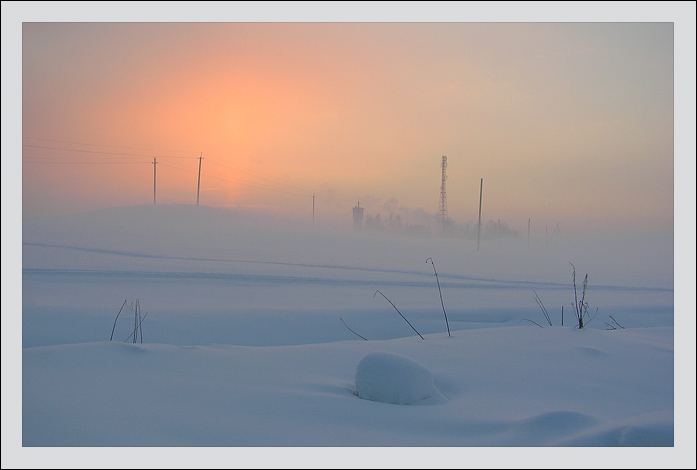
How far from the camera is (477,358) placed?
4465 millimetres

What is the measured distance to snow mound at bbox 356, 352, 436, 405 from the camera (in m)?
3.39

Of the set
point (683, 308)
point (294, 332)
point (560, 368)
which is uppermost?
point (683, 308)

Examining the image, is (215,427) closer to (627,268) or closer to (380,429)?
(380,429)

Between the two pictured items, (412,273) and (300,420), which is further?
(412,273)

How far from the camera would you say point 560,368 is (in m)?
4.22

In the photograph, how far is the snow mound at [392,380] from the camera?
11.1 ft

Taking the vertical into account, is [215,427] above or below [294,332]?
above

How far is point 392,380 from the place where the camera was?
342 cm

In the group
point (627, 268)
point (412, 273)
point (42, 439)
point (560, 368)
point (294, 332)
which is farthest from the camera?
point (627, 268)

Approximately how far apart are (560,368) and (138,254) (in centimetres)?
1772

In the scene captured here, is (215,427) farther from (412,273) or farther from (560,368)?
(412,273)

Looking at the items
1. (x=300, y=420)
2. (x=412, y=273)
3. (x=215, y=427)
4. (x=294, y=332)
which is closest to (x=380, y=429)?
(x=300, y=420)

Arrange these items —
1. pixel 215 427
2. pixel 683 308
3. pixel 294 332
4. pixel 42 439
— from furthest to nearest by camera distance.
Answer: pixel 294 332, pixel 683 308, pixel 215 427, pixel 42 439

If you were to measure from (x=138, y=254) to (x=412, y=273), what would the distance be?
10.5m
